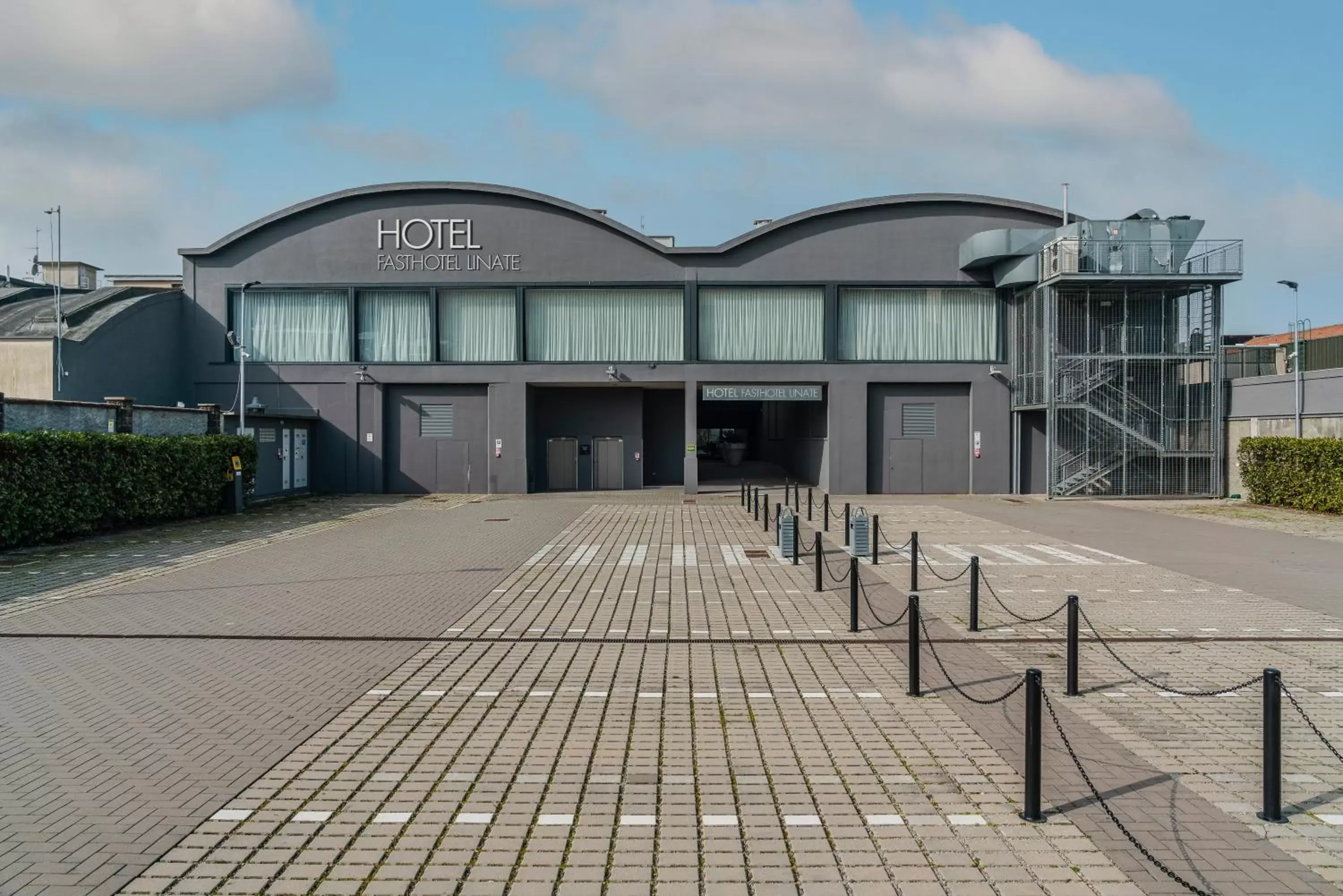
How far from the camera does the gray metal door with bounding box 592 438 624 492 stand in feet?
120

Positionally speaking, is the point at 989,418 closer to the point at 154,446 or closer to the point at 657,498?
the point at 657,498

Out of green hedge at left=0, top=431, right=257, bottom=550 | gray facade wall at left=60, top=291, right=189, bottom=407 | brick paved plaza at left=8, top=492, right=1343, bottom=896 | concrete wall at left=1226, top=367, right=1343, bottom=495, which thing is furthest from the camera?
gray facade wall at left=60, top=291, right=189, bottom=407

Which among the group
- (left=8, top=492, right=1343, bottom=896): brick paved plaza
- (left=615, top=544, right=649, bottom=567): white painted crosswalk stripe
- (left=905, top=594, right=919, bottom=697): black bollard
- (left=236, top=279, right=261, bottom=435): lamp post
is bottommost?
(left=8, top=492, right=1343, bottom=896): brick paved plaza

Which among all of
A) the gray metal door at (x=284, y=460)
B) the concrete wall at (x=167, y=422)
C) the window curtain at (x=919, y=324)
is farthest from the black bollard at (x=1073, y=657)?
the gray metal door at (x=284, y=460)

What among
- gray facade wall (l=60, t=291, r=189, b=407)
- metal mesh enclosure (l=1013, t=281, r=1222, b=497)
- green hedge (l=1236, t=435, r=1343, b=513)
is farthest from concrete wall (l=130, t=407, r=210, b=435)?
green hedge (l=1236, t=435, r=1343, b=513)

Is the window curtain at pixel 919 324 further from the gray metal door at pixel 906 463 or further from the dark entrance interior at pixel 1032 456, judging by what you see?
the gray metal door at pixel 906 463

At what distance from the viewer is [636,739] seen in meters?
6.80

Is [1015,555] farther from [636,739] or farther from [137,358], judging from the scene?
[137,358]

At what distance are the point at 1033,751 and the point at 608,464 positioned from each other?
31.4 metres

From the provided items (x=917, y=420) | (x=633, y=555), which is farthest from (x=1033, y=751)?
(x=917, y=420)

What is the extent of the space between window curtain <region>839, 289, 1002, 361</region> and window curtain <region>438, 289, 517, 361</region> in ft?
39.7

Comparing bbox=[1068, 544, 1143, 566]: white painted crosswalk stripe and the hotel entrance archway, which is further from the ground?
the hotel entrance archway

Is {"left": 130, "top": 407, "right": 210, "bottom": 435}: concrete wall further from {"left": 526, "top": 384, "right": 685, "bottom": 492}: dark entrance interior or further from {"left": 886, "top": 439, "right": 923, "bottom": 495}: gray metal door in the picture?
{"left": 886, "top": 439, "right": 923, "bottom": 495}: gray metal door

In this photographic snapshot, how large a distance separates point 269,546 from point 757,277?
20926 mm
